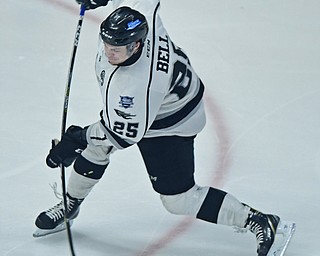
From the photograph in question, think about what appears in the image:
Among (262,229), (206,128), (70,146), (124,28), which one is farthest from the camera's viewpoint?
(206,128)

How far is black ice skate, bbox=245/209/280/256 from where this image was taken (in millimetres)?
3299

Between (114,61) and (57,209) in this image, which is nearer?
(114,61)

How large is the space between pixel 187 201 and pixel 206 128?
96cm

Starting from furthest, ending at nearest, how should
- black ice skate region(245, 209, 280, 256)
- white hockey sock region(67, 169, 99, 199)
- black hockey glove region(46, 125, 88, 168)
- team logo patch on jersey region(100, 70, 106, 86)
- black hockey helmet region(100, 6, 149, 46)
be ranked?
white hockey sock region(67, 169, 99, 199) → black ice skate region(245, 209, 280, 256) → black hockey glove region(46, 125, 88, 168) → team logo patch on jersey region(100, 70, 106, 86) → black hockey helmet region(100, 6, 149, 46)

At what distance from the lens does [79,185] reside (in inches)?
135

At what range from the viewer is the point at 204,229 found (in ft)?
11.7

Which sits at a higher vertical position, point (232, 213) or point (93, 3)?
point (93, 3)

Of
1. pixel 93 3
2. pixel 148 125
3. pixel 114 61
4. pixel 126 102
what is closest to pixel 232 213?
pixel 148 125

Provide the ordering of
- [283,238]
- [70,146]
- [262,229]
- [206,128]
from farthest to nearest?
[206,128], [283,238], [262,229], [70,146]

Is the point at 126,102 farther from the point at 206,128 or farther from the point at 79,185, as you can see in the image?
the point at 206,128

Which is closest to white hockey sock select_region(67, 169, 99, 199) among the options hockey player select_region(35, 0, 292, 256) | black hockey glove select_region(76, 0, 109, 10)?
hockey player select_region(35, 0, 292, 256)

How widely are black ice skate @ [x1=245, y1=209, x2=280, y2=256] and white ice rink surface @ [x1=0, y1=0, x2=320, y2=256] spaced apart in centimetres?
14

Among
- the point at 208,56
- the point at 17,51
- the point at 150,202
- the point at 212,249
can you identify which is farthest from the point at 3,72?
the point at 212,249

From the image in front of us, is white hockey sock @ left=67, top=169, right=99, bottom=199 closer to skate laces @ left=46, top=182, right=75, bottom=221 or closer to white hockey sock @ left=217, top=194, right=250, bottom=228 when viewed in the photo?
skate laces @ left=46, top=182, right=75, bottom=221
